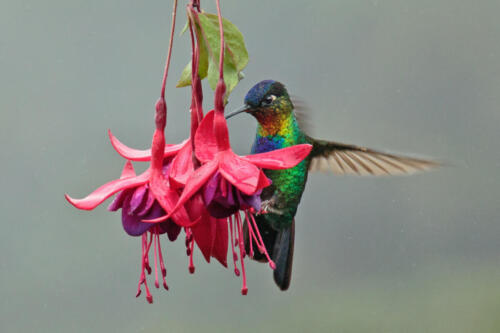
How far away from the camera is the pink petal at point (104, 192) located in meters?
0.56

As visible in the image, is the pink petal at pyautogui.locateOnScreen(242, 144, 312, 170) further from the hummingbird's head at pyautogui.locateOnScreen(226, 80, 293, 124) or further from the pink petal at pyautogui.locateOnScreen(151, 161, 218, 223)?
the hummingbird's head at pyautogui.locateOnScreen(226, 80, 293, 124)

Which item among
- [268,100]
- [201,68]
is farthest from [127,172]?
[268,100]

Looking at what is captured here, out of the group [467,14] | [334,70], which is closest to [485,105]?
[467,14]

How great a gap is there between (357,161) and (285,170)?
0.10 meters

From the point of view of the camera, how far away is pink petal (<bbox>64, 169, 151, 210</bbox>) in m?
0.56

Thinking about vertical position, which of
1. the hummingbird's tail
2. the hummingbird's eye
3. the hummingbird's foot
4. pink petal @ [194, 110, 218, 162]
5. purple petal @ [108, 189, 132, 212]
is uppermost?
the hummingbird's eye

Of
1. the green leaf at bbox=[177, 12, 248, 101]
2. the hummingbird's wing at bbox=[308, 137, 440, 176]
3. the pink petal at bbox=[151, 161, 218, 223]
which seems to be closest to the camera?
the pink petal at bbox=[151, 161, 218, 223]

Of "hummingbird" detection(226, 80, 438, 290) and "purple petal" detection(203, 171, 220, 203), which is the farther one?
"hummingbird" detection(226, 80, 438, 290)

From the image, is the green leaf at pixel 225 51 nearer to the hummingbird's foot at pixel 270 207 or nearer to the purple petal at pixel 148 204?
the purple petal at pixel 148 204

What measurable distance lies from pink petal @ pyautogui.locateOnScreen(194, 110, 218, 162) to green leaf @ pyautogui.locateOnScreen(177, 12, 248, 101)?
0.21 feet

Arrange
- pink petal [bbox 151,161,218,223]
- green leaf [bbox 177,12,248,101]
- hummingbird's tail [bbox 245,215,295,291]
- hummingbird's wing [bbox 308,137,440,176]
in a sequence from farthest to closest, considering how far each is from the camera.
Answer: hummingbird's tail [bbox 245,215,295,291], hummingbird's wing [bbox 308,137,440,176], green leaf [bbox 177,12,248,101], pink petal [bbox 151,161,218,223]

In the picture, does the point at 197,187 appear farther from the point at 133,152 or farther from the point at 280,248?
the point at 280,248

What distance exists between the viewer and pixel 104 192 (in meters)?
0.58

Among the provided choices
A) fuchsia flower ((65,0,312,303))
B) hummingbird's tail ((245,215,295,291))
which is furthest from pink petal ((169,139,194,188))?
hummingbird's tail ((245,215,295,291))
